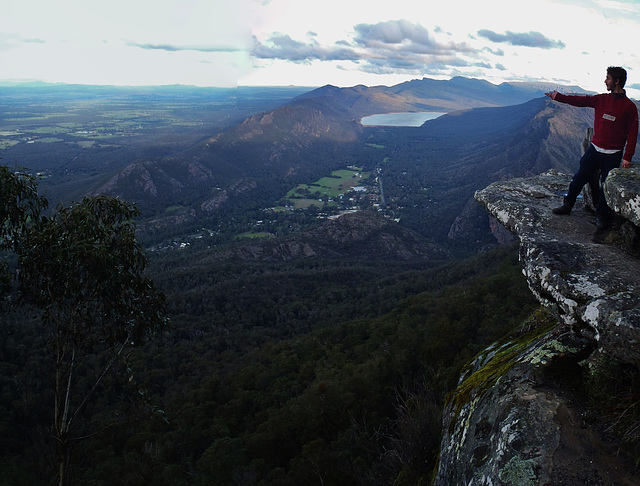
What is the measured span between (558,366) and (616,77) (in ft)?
17.8

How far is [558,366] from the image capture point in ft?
17.2

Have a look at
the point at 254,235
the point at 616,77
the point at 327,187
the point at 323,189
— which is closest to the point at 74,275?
the point at 616,77

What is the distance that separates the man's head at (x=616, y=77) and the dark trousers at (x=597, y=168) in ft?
3.78

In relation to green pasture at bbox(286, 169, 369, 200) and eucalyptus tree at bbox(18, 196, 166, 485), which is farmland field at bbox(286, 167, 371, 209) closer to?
green pasture at bbox(286, 169, 369, 200)

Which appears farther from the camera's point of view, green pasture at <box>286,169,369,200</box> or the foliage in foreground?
green pasture at <box>286,169,369,200</box>

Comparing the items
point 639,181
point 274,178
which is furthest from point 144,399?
point 274,178

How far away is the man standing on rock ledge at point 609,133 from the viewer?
689 cm

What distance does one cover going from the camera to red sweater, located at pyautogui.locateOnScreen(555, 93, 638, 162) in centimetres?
689

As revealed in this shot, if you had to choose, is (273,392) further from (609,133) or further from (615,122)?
(615,122)

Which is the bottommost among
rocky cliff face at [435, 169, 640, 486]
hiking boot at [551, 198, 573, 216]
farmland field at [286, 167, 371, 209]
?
farmland field at [286, 167, 371, 209]

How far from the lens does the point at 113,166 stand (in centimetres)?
17462

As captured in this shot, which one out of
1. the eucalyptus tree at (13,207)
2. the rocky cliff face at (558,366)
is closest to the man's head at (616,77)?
the rocky cliff face at (558,366)

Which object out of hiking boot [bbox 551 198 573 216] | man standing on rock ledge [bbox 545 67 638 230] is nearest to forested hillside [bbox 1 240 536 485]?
hiking boot [bbox 551 198 573 216]

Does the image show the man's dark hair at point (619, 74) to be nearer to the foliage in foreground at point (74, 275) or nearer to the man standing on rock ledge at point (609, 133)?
the man standing on rock ledge at point (609, 133)
